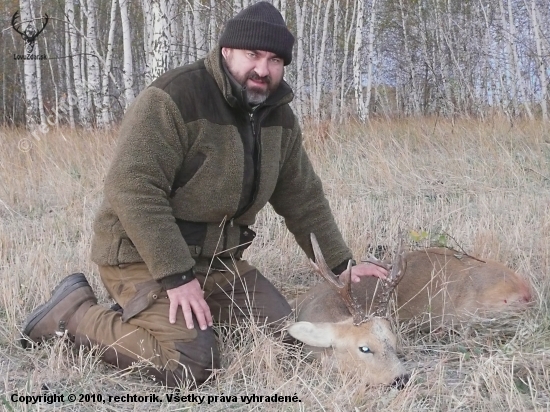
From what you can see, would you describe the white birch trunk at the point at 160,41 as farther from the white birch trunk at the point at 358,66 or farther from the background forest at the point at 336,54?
the white birch trunk at the point at 358,66

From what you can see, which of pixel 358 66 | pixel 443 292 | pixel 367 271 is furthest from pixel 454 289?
pixel 358 66

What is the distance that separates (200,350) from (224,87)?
1332mm

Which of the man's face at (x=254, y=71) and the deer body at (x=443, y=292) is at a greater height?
the man's face at (x=254, y=71)

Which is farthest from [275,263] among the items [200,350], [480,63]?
[480,63]

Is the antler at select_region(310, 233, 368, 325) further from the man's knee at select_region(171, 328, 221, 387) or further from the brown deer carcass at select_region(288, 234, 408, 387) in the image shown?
the man's knee at select_region(171, 328, 221, 387)

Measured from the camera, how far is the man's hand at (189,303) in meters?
3.23

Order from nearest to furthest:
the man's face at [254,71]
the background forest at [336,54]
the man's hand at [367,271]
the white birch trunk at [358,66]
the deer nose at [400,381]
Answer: the deer nose at [400,381]
the man's face at [254,71]
the man's hand at [367,271]
the background forest at [336,54]
the white birch trunk at [358,66]

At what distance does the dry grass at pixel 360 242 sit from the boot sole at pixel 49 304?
84 millimetres

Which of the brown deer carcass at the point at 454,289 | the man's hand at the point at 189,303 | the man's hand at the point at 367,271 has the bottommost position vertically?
the brown deer carcass at the point at 454,289

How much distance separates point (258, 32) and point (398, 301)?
185 cm

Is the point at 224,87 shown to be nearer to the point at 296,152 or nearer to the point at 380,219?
the point at 296,152

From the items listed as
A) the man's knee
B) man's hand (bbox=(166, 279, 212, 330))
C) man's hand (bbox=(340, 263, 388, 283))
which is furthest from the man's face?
the man's knee

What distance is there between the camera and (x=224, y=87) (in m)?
3.46

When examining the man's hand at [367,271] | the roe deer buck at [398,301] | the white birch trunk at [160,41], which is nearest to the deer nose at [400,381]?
the roe deer buck at [398,301]
